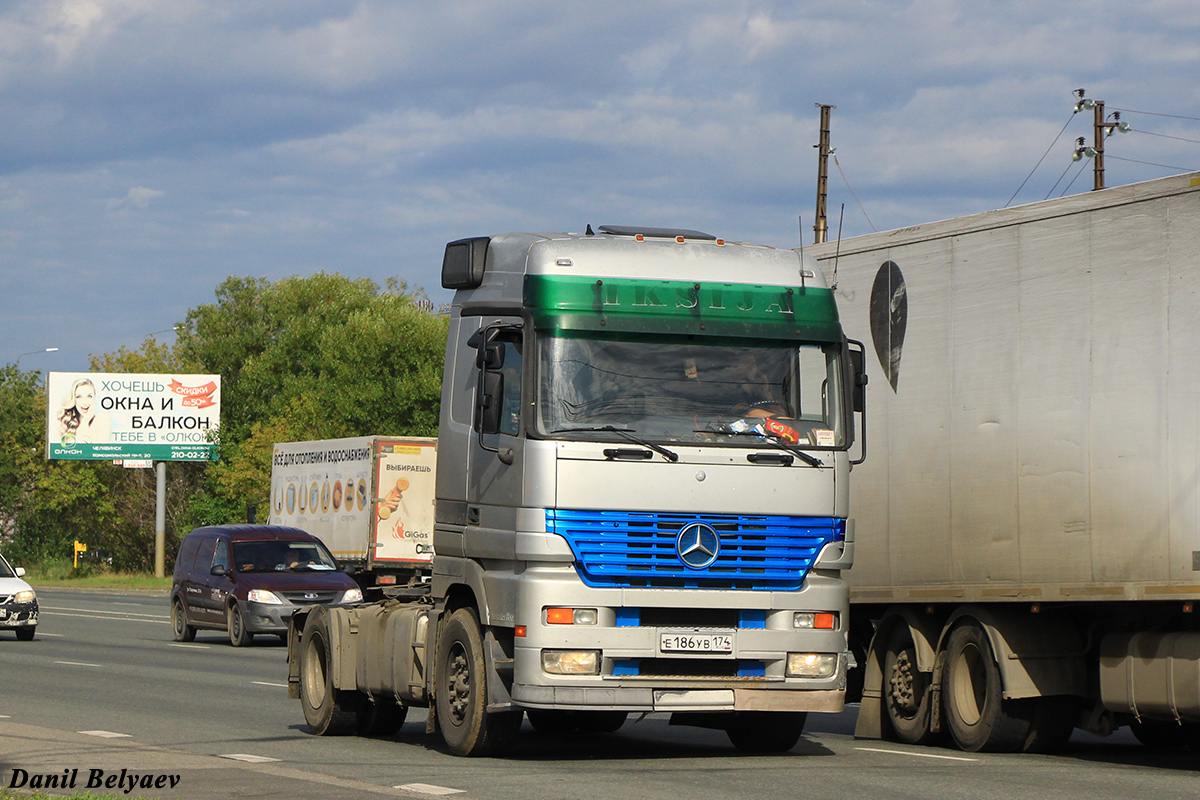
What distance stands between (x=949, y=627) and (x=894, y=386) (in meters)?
1.93

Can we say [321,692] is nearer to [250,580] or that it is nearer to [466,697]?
[466,697]

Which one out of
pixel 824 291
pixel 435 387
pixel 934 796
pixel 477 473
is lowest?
pixel 934 796

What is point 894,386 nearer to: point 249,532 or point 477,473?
point 477,473

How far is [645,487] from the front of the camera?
11289mm

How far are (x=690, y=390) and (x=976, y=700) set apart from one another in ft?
11.4

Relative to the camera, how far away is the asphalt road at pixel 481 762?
10.4m

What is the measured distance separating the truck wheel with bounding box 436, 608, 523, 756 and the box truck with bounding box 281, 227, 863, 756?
0.02 metres

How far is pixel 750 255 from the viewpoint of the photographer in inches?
484

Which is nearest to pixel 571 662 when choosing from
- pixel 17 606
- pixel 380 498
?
pixel 17 606

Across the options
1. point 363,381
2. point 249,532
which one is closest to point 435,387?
point 363,381

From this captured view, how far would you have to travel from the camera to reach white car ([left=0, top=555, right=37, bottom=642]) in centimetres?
2823

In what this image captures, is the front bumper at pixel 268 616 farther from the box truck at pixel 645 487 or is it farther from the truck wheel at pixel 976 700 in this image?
the truck wheel at pixel 976 700

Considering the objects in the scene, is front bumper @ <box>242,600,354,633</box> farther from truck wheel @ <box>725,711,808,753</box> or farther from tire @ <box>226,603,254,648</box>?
truck wheel @ <box>725,711,808,753</box>

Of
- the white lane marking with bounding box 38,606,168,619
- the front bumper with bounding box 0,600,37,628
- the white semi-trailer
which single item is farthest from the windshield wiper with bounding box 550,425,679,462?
the white lane marking with bounding box 38,606,168,619
